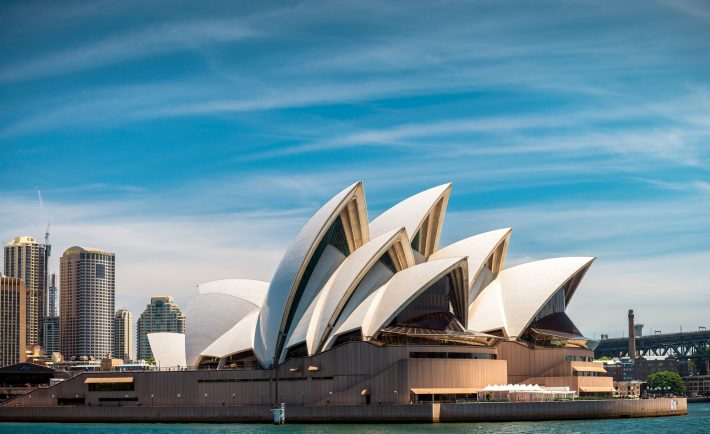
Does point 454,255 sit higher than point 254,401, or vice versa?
point 454,255

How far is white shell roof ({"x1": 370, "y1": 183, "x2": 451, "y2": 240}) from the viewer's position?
9100cm

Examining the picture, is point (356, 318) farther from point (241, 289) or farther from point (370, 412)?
point (241, 289)

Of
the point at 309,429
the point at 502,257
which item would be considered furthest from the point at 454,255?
the point at 309,429

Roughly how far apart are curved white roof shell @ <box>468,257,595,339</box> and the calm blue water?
14.5 metres

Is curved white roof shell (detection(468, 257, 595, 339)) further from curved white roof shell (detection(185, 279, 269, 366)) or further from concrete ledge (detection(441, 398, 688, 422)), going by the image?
curved white roof shell (detection(185, 279, 269, 366))

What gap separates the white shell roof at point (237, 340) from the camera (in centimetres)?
9175

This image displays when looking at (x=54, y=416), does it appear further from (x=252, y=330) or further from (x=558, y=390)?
(x=558, y=390)

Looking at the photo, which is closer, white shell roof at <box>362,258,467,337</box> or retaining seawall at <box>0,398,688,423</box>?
retaining seawall at <box>0,398,688,423</box>

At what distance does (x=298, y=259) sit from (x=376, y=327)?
9084 millimetres

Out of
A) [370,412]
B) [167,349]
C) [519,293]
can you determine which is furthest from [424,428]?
[167,349]

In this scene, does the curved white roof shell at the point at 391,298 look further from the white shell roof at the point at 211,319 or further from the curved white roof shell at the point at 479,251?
the white shell roof at the point at 211,319

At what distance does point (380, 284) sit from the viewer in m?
85.9

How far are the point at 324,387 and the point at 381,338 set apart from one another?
621 centimetres

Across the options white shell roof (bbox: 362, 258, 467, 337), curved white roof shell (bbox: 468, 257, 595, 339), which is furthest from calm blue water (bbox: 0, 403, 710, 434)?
curved white roof shell (bbox: 468, 257, 595, 339)
